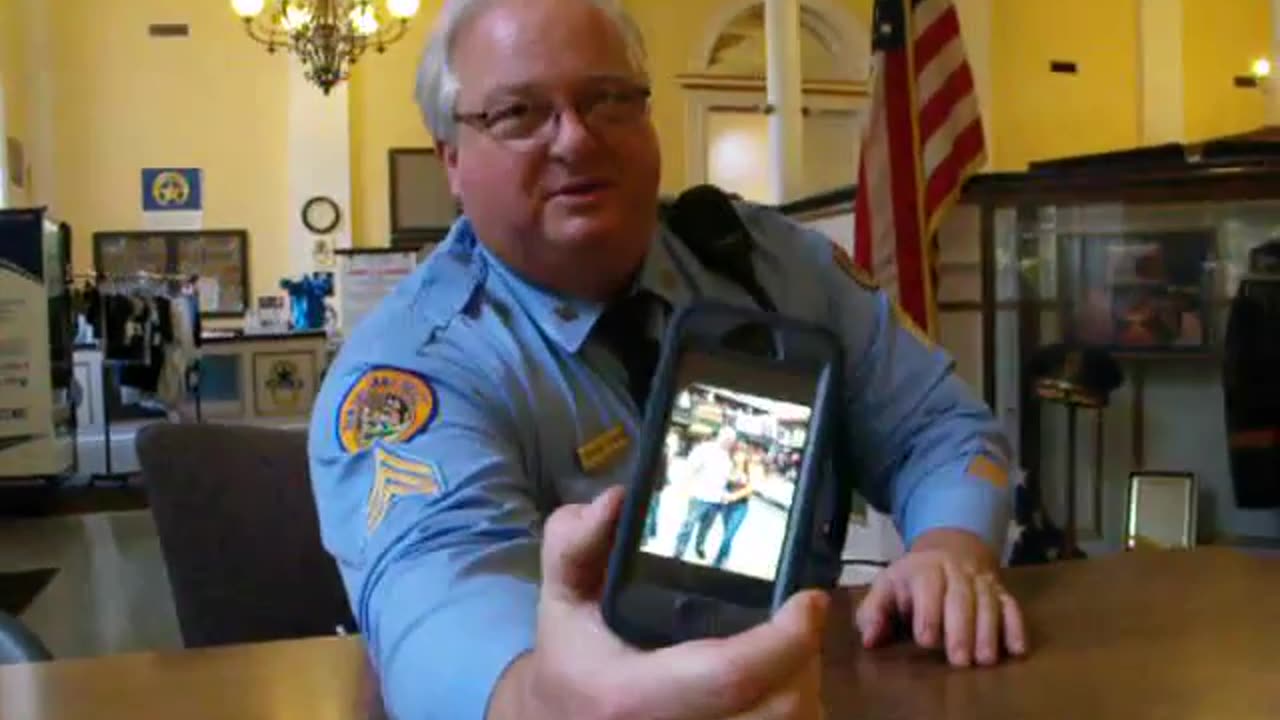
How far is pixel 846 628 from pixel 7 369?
24.3 ft

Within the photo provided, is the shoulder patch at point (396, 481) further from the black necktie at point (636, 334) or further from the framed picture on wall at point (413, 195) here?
the framed picture on wall at point (413, 195)

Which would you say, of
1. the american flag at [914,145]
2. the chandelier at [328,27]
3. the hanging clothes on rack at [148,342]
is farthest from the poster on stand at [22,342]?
the american flag at [914,145]

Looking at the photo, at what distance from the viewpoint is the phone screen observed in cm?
60

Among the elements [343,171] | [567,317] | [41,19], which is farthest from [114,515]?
[567,317]

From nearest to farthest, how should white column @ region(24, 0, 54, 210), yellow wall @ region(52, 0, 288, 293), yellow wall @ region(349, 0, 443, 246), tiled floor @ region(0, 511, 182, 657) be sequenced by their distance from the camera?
tiled floor @ region(0, 511, 182, 657) → white column @ region(24, 0, 54, 210) → yellow wall @ region(52, 0, 288, 293) → yellow wall @ region(349, 0, 443, 246)

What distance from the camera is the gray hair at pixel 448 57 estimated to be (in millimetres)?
1103

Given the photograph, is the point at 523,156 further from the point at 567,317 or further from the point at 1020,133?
the point at 1020,133

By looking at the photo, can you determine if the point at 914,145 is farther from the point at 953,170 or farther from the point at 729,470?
the point at 729,470

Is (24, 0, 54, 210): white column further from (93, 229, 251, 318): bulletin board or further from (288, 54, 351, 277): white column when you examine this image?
(288, 54, 351, 277): white column

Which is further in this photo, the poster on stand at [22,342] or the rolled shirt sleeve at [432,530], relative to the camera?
the poster on stand at [22,342]

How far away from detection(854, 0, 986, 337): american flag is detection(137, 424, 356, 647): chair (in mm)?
2616

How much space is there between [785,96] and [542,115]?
474 centimetres

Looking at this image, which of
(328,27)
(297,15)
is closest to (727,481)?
(328,27)

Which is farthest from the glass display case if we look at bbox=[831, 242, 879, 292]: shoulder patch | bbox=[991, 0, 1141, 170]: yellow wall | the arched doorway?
bbox=[991, 0, 1141, 170]: yellow wall
